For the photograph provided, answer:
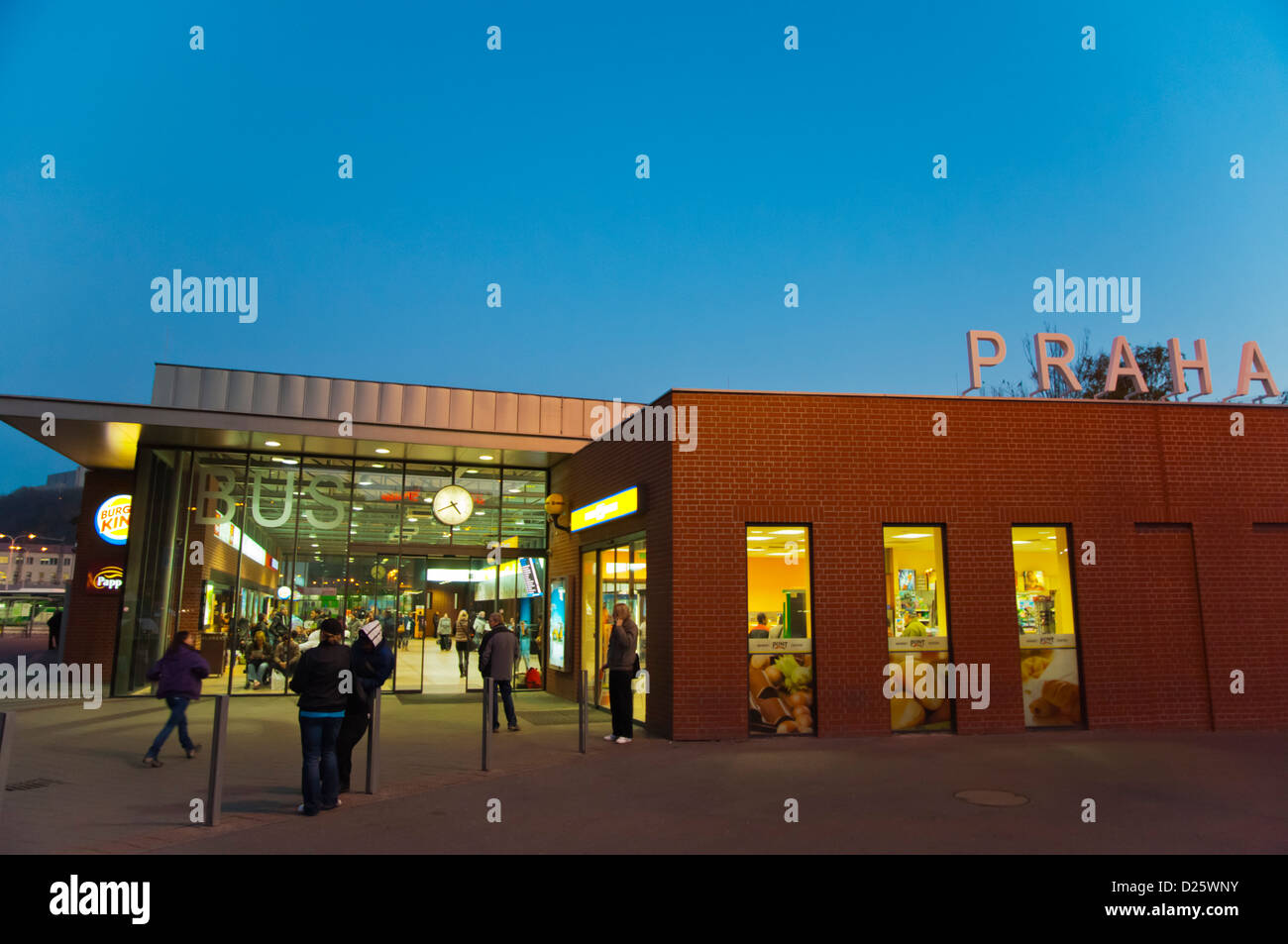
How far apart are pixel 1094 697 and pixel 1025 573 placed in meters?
1.98

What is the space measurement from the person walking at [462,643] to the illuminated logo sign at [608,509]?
350 centimetres

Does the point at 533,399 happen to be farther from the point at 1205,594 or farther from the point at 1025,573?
the point at 1205,594

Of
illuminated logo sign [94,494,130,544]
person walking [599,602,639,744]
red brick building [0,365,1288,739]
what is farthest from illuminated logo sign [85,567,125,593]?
person walking [599,602,639,744]

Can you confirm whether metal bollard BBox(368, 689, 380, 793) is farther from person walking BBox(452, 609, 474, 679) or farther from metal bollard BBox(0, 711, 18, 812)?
person walking BBox(452, 609, 474, 679)

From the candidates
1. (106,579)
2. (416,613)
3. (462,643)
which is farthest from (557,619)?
(106,579)

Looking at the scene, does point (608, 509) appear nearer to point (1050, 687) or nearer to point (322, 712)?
point (322, 712)

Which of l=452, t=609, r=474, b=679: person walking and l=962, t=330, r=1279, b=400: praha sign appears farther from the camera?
l=452, t=609, r=474, b=679: person walking

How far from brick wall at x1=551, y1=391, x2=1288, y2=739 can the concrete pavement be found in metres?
0.74

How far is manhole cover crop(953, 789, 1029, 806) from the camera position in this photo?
755cm

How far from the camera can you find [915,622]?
1201cm

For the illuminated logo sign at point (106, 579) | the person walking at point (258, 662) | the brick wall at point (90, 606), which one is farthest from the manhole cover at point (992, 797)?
the illuminated logo sign at point (106, 579)

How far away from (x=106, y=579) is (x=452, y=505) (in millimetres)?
7357

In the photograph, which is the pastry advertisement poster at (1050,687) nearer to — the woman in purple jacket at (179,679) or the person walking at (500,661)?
the person walking at (500,661)

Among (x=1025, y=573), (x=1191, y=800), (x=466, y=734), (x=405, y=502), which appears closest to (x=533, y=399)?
(x=405, y=502)
